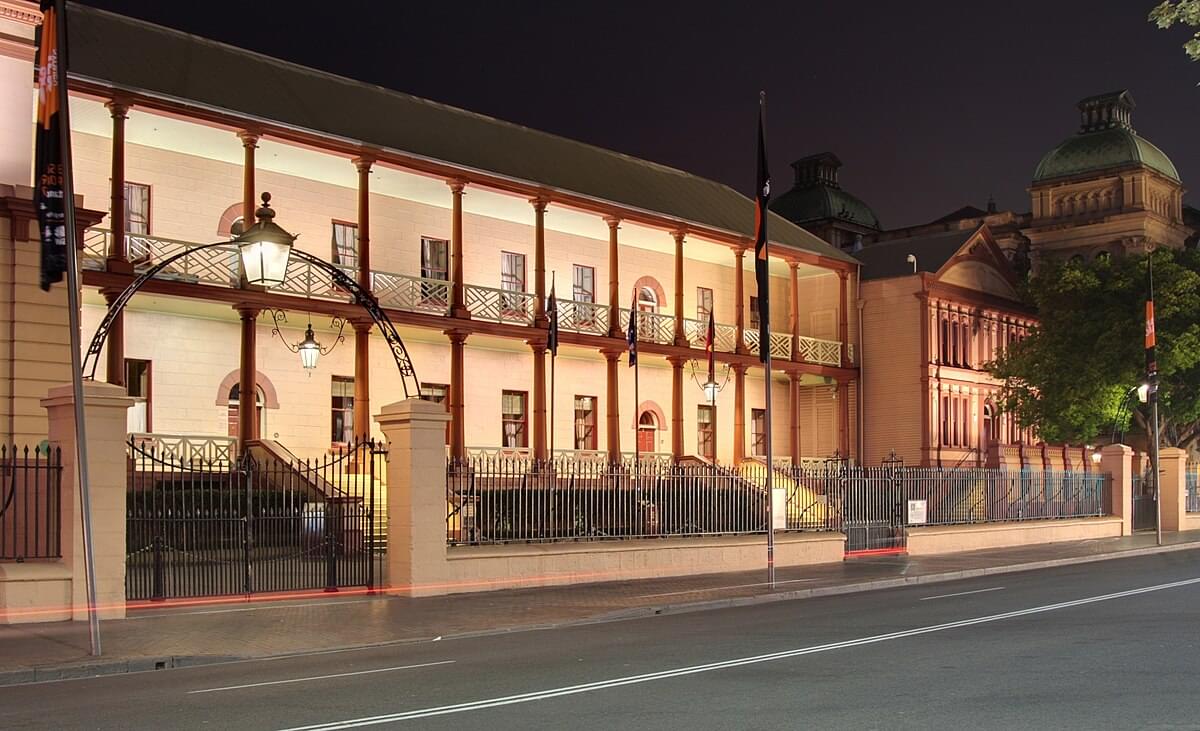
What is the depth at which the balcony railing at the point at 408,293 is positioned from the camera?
30.2 m

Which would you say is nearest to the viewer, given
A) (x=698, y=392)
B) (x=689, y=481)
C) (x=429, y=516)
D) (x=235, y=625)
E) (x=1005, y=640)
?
(x=1005, y=640)

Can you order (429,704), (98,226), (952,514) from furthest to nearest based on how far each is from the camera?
1. (952,514)
2. (98,226)
3. (429,704)

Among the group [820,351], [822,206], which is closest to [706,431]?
[820,351]

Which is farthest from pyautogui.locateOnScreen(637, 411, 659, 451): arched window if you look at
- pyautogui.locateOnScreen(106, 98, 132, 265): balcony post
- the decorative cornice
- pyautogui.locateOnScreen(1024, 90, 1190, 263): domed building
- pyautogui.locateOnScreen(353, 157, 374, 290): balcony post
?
pyautogui.locateOnScreen(1024, 90, 1190, 263): domed building

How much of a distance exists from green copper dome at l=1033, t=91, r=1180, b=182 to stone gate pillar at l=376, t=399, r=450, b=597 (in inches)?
2211

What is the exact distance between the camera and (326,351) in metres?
31.5

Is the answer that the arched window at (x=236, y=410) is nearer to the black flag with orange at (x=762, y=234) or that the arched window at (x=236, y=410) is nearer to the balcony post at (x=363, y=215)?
the balcony post at (x=363, y=215)

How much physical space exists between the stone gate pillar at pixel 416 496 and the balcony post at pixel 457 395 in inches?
443

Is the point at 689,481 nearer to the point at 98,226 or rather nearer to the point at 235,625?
the point at 235,625

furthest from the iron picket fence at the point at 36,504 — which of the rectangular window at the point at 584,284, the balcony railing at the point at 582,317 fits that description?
the rectangular window at the point at 584,284

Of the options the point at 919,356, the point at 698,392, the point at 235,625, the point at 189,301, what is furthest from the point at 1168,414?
the point at 235,625

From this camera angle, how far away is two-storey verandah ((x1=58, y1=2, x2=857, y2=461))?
2620 cm

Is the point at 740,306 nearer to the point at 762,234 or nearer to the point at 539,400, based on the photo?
the point at 539,400

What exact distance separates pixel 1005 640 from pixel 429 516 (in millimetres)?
8878
